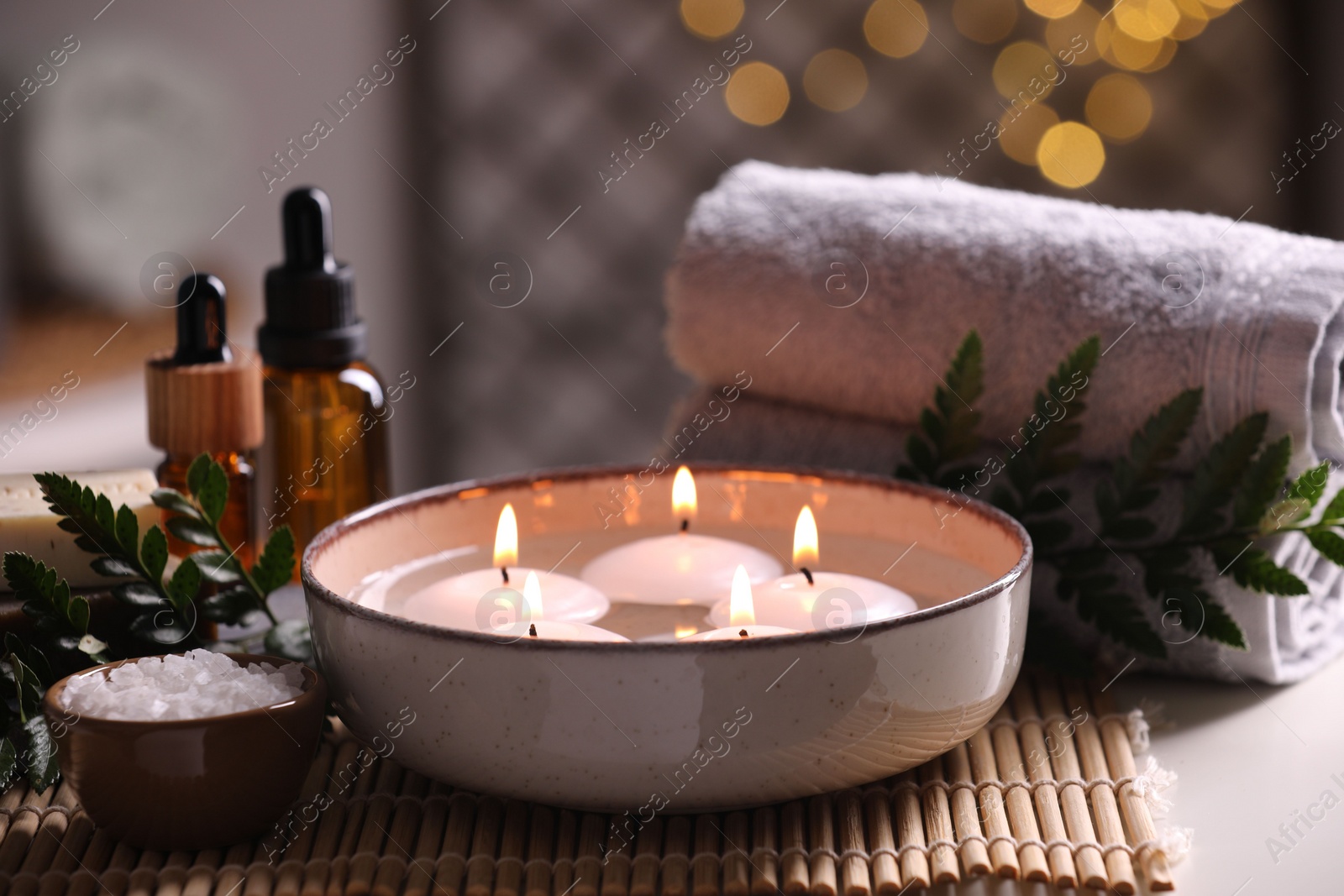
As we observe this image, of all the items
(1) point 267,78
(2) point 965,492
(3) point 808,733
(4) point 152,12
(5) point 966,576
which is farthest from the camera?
(1) point 267,78

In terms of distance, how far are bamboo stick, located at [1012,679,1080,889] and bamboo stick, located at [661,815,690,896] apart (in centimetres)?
11

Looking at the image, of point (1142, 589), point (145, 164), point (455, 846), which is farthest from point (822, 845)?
point (145, 164)

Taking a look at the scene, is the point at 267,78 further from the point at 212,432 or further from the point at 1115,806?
the point at 1115,806

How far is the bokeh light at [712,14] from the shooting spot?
1179mm

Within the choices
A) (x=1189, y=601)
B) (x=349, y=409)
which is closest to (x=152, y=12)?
(x=349, y=409)

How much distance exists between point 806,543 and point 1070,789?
0.12 metres

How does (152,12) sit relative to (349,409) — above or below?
above

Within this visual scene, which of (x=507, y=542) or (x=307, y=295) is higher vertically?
(x=307, y=295)

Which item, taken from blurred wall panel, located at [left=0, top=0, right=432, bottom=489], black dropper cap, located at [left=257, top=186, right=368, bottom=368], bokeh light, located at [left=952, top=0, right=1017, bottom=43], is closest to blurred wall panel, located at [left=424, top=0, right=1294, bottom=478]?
bokeh light, located at [left=952, top=0, right=1017, bottom=43]

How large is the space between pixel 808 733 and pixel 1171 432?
0.75 ft

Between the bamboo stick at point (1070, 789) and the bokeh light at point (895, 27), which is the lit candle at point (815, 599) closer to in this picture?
the bamboo stick at point (1070, 789)

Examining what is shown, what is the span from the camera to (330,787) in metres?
0.41

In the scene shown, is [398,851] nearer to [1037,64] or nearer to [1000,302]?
[1000,302]

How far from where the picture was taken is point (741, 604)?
0.39 metres
